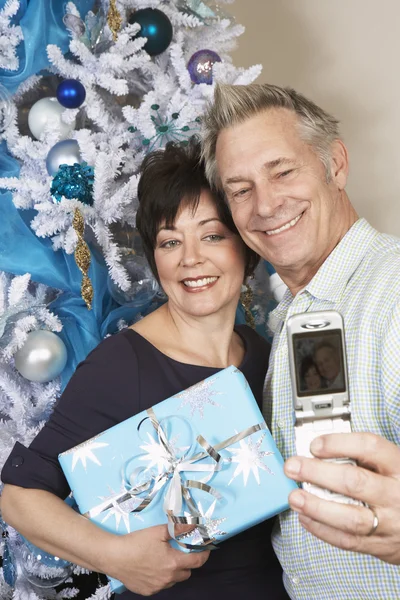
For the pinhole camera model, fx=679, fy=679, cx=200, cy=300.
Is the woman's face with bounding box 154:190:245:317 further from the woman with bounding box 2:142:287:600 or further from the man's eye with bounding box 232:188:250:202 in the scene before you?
the man's eye with bounding box 232:188:250:202

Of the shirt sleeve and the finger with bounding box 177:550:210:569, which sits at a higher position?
the shirt sleeve

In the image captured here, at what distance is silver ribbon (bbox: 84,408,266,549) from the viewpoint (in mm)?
1233

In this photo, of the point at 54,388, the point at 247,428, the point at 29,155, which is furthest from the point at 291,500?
the point at 29,155

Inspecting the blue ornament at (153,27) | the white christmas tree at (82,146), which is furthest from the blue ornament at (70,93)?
the blue ornament at (153,27)

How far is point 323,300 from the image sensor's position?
134 cm

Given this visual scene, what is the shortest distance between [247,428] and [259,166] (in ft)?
1.89

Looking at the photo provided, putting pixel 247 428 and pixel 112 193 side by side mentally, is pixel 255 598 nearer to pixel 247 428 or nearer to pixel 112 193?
pixel 247 428

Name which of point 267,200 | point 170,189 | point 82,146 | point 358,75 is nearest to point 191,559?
point 267,200

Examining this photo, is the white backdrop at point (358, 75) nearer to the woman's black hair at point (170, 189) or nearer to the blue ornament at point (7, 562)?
the woman's black hair at point (170, 189)

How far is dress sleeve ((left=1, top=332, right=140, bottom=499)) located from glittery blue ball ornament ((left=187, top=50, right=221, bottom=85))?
97 cm

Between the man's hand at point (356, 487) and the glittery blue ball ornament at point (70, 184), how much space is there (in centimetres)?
116

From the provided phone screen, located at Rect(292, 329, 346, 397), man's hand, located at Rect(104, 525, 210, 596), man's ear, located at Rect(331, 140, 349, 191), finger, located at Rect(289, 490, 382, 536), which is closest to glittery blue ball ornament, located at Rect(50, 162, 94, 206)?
man's ear, located at Rect(331, 140, 349, 191)

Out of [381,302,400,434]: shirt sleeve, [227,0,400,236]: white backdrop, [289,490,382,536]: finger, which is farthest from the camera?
[227,0,400,236]: white backdrop

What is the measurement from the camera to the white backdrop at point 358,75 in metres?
2.34
